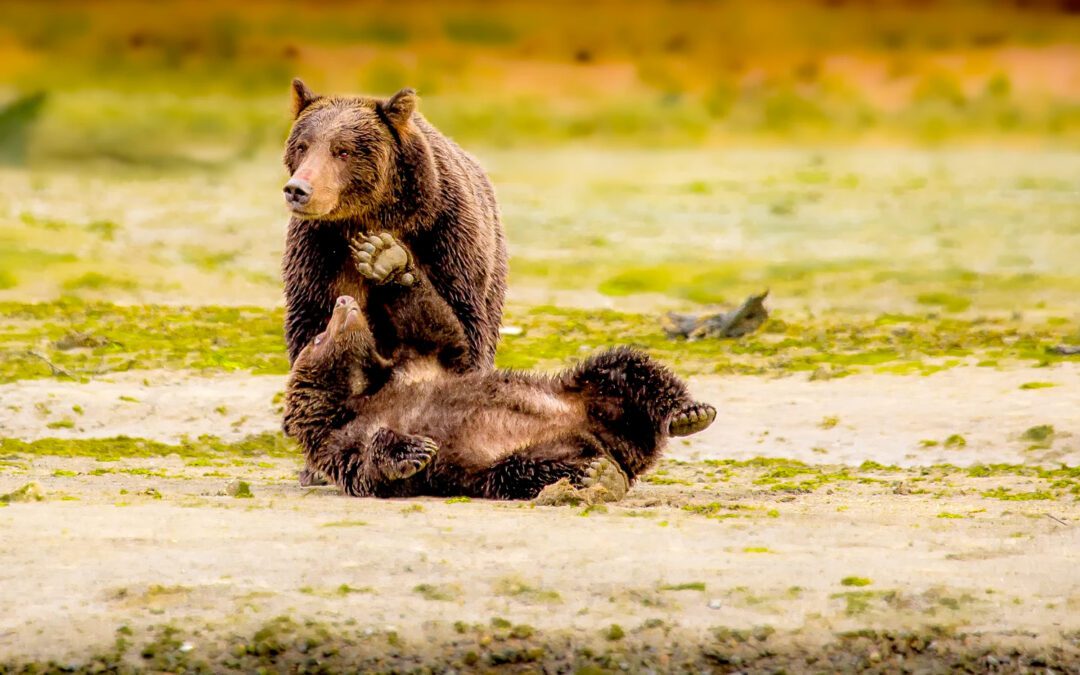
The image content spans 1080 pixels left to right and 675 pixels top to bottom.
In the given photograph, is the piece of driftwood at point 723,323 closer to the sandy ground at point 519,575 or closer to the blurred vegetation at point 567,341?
the blurred vegetation at point 567,341

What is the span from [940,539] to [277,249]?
1729 cm

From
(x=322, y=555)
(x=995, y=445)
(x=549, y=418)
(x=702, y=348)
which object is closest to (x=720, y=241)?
(x=702, y=348)

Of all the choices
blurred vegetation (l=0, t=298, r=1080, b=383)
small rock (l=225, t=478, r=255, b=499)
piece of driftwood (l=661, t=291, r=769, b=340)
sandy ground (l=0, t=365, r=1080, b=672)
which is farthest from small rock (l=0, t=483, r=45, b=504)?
piece of driftwood (l=661, t=291, r=769, b=340)

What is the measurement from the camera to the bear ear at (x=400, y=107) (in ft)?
29.9

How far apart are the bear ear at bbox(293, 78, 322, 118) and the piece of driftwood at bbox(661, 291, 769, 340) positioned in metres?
6.22

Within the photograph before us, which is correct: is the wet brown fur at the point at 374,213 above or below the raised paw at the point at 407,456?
above

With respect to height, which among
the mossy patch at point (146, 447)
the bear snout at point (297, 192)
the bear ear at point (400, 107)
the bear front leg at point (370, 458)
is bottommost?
the mossy patch at point (146, 447)

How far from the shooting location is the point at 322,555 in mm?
6254

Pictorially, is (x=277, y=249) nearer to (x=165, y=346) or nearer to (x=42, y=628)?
(x=165, y=346)

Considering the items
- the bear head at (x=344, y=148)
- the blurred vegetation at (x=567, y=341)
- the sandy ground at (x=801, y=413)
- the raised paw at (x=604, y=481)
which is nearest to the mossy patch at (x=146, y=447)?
the sandy ground at (x=801, y=413)

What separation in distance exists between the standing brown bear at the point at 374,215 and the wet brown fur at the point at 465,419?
53cm

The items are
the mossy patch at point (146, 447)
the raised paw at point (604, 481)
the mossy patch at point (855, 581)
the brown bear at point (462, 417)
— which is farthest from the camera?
the mossy patch at point (146, 447)

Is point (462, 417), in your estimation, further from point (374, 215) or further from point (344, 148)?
point (344, 148)

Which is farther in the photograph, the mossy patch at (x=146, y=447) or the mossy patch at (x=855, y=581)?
the mossy patch at (x=146, y=447)
